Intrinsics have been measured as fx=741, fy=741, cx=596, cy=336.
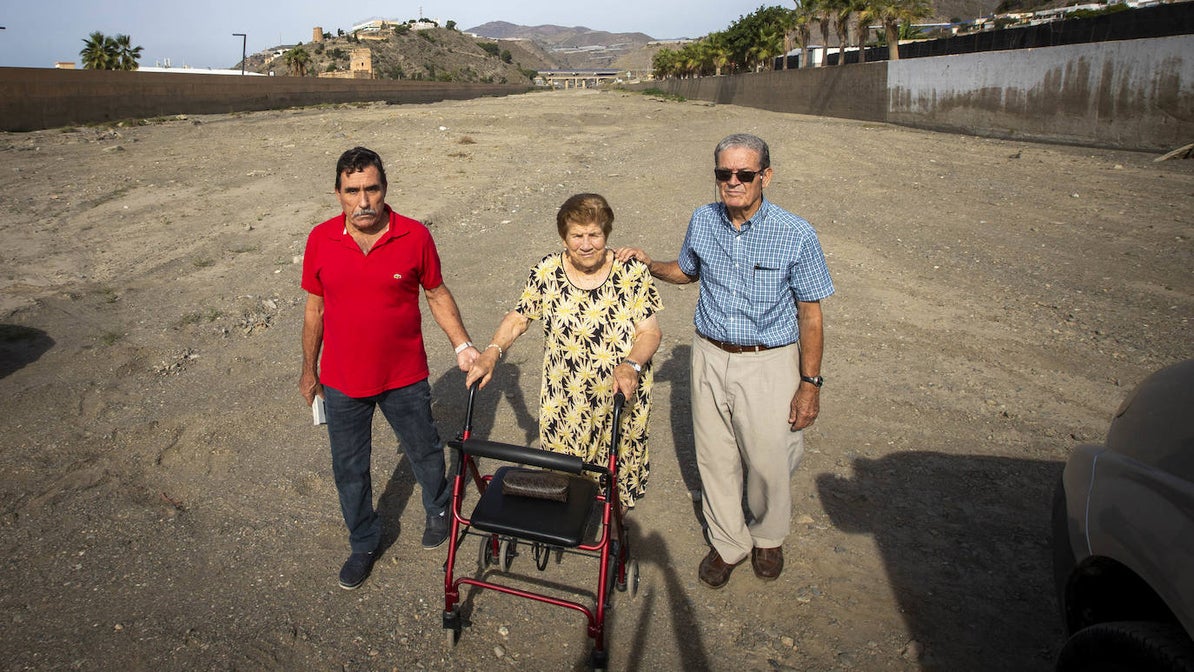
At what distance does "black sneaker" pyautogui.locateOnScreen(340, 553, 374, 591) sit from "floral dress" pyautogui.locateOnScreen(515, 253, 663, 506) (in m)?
1.08

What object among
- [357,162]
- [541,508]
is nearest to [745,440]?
[541,508]

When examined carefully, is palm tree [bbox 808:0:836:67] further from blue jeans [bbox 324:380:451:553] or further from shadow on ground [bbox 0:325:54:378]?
blue jeans [bbox 324:380:451:553]

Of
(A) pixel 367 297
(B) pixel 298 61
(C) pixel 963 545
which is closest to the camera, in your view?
(A) pixel 367 297

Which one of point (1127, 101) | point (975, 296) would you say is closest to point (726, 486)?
point (975, 296)

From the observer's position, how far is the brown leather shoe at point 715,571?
3614 millimetres

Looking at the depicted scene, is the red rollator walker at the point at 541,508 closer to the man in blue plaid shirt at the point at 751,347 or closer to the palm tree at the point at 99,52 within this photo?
the man in blue plaid shirt at the point at 751,347

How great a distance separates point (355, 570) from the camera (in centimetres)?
364

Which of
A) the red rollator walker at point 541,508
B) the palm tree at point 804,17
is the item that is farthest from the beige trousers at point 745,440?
the palm tree at point 804,17

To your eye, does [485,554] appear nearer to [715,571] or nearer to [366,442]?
[366,442]

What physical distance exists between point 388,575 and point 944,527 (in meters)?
2.98

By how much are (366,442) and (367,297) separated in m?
0.76

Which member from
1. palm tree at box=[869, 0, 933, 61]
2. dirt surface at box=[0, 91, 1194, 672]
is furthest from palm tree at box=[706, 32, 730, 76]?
dirt surface at box=[0, 91, 1194, 672]

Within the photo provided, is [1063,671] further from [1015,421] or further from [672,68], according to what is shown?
[672,68]

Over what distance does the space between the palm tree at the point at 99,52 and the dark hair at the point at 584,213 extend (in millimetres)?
73950
